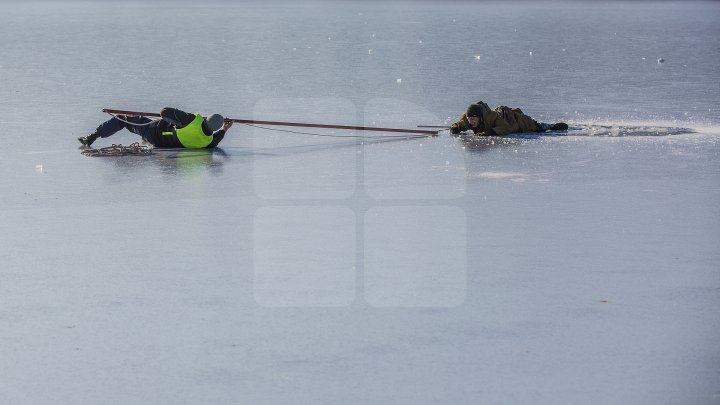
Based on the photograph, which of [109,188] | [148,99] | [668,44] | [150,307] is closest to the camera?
[150,307]

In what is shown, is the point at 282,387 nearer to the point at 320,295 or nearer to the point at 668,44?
the point at 320,295

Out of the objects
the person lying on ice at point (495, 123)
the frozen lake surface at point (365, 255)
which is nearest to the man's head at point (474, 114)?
the person lying on ice at point (495, 123)

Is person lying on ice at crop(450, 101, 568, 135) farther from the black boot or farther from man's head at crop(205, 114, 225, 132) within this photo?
the black boot

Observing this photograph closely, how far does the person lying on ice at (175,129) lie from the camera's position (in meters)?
11.1

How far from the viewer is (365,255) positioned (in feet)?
23.2

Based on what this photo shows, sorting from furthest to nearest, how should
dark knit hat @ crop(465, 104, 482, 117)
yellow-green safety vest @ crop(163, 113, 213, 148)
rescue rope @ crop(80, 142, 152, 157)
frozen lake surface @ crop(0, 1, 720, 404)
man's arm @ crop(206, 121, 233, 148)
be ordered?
1. dark knit hat @ crop(465, 104, 482, 117)
2. man's arm @ crop(206, 121, 233, 148)
3. yellow-green safety vest @ crop(163, 113, 213, 148)
4. rescue rope @ crop(80, 142, 152, 157)
5. frozen lake surface @ crop(0, 1, 720, 404)

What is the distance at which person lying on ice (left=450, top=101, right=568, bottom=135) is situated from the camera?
A: 39.3 feet

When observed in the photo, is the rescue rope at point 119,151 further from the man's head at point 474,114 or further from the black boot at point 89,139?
the man's head at point 474,114

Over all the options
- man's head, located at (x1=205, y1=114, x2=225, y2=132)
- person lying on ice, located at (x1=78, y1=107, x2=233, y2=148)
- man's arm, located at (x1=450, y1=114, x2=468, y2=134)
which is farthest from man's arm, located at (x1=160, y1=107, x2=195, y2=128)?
man's arm, located at (x1=450, y1=114, x2=468, y2=134)

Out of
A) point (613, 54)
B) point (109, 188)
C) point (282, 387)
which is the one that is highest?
point (613, 54)

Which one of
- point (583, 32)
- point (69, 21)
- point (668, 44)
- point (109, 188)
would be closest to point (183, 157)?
point (109, 188)

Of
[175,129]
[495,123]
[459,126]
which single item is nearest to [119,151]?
[175,129]

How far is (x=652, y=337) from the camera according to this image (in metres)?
5.41

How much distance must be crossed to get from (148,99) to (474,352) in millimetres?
10970
